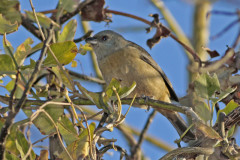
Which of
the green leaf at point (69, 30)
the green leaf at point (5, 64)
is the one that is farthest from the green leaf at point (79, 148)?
the green leaf at point (69, 30)

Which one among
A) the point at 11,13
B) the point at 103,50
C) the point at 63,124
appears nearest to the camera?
the point at 63,124

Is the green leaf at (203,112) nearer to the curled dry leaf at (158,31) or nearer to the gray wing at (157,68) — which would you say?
the curled dry leaf at (158,31)

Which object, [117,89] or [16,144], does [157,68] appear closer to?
[117,89]

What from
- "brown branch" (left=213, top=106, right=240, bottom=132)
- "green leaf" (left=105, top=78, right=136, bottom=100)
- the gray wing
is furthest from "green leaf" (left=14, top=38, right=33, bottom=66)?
the gray wing

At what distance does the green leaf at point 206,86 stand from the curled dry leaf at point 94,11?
5.08 feet

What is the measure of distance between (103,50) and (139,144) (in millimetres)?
1500

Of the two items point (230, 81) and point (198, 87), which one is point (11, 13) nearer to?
point (198, 87)

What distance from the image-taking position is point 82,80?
3.91 m

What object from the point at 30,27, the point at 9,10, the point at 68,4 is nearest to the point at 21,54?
the point at 68,4

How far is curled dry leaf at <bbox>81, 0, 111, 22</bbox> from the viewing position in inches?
139

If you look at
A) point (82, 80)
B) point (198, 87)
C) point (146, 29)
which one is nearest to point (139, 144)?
point (82, 80)

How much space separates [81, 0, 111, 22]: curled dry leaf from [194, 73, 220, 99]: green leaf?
5.08 ft

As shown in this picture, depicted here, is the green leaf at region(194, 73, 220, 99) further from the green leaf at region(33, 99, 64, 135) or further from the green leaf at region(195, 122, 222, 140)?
the green leaf at region(33, 99, 64, 135)

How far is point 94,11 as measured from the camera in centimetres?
355
